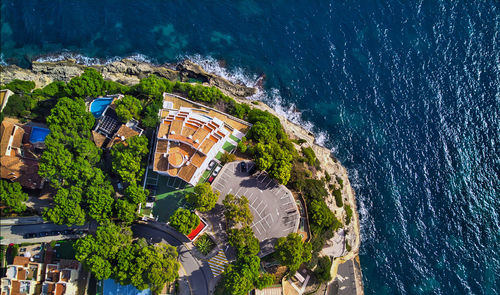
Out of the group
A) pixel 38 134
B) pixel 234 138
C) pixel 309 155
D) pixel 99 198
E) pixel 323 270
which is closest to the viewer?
pixel 99 198

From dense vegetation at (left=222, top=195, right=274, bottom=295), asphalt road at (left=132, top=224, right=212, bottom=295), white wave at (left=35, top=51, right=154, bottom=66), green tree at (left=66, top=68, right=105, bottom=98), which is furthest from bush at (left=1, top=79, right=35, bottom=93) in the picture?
dense vegetation at (left=222, top=195, right=274, bottom=295)

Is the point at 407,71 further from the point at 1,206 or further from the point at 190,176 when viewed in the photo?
the point at 1,206

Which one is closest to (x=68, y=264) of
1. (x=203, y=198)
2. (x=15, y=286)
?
(x=15, y=286)

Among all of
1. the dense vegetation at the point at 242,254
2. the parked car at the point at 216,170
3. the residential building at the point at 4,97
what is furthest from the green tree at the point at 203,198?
the residential building at the point at 4,97

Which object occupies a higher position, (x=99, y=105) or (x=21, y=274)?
(x=99, y=105)

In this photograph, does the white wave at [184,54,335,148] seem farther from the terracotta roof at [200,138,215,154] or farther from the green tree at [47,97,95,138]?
the green tree at [47,97,95,138]

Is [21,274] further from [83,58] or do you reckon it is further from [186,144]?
[83,58]

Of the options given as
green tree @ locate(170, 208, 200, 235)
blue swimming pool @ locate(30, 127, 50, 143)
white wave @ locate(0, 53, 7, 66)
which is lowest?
green tree @ locate(170, 208, 200, 235)
